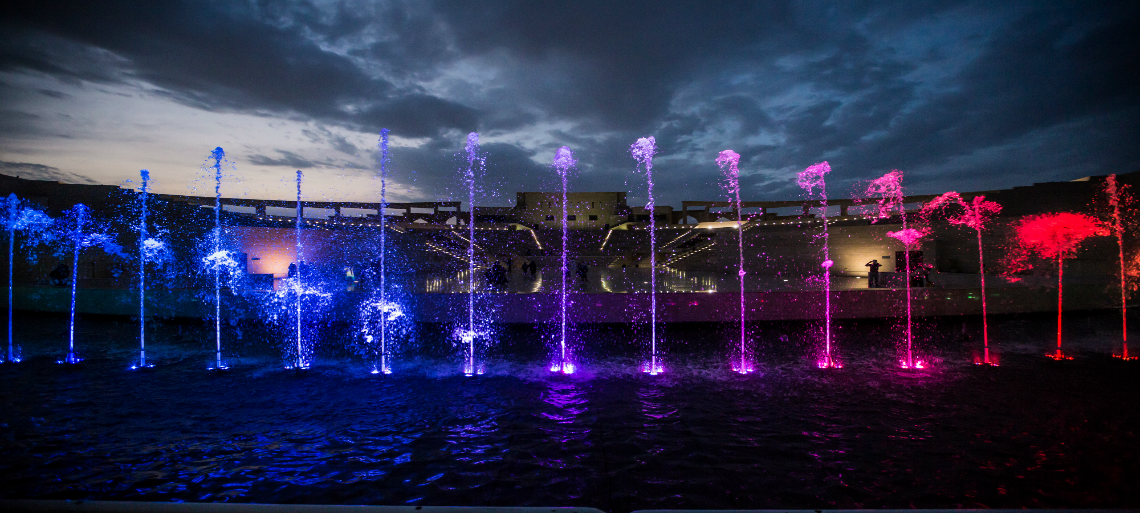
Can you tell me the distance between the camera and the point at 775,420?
4.45m

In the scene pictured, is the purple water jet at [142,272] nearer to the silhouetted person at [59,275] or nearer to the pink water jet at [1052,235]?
the silhouetted person at [59,275]

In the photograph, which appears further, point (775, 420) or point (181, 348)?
point (181, 348)

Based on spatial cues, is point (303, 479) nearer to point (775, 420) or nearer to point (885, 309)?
point (775, 420)

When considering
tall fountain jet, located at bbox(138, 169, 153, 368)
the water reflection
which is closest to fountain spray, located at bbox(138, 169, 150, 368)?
tall fountain jet, located at bbox(138, 169, 153, 368)

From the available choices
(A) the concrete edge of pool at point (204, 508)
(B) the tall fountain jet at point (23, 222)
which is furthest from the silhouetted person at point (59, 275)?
(A) the concrete edge of pool at point (204, 508)

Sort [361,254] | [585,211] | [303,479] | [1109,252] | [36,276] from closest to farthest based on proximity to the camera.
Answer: [303,479] < [1109,252] < [36,276] < [361,254] < [585,211]

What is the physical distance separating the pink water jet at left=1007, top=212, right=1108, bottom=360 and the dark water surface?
11.9 m

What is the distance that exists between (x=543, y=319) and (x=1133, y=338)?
38.7 ft

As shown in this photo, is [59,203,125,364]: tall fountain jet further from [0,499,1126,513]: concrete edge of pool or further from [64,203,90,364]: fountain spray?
[0,499,1126,513]: concrete edge of pool

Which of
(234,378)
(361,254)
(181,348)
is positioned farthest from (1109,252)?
(361,254)

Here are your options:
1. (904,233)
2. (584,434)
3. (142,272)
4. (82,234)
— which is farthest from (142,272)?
(904,233)

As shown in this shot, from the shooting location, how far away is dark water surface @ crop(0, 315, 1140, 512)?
120 inches

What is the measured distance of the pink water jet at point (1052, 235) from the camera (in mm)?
15396

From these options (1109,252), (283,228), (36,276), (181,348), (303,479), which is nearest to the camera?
(303,479)
